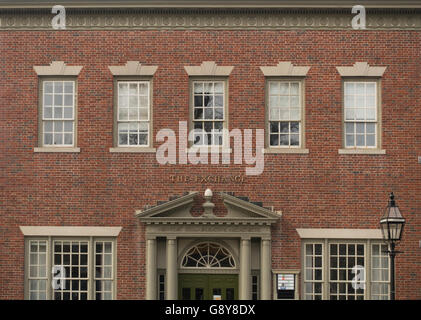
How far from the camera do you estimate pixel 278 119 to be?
2441 cm

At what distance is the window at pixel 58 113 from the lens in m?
24.5

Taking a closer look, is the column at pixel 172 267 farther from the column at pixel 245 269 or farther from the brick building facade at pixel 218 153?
the column at pixel 245 269

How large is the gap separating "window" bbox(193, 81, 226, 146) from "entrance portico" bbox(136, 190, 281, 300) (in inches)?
62.5

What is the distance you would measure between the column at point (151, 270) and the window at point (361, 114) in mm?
6023

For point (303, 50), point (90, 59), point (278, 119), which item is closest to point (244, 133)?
point (278, 119)

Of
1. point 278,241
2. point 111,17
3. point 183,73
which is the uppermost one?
point 111,17

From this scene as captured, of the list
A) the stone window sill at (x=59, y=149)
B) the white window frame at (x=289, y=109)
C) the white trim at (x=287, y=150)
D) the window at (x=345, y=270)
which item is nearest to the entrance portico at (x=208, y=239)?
the white trim at (x=287, y=150)

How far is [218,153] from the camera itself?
2425cm

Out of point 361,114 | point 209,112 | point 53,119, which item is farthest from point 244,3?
point 53,119

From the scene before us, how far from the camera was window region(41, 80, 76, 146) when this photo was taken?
24500 mm

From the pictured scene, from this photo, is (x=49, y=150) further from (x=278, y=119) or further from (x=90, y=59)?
(x=278, y=119)

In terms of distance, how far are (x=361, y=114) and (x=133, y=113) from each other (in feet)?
20.7
